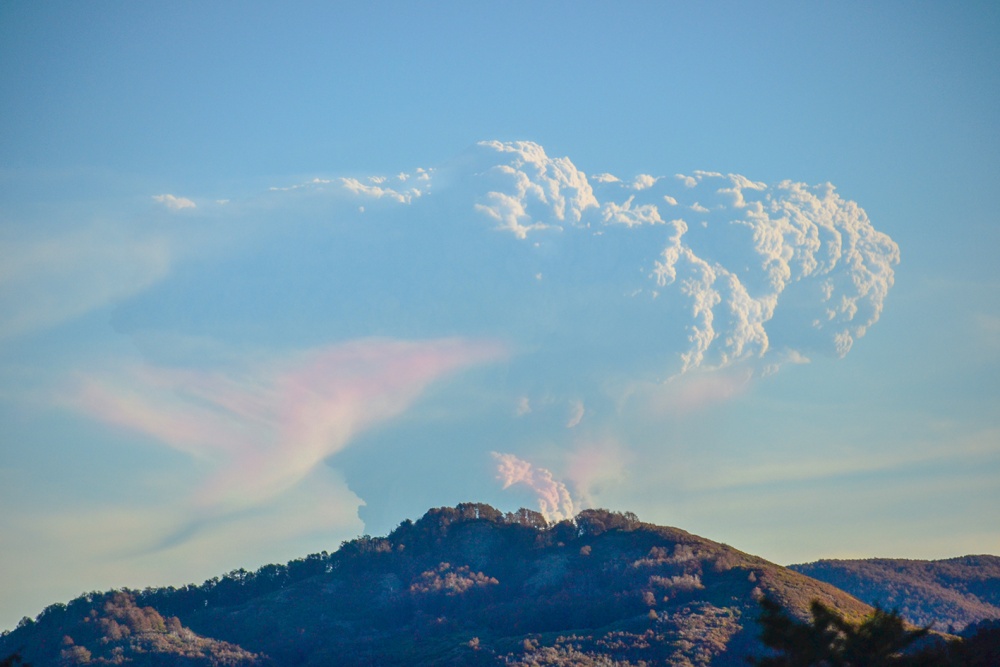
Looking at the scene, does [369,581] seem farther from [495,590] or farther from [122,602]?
[122,602]

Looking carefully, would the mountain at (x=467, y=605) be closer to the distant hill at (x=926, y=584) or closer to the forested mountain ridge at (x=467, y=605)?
the forested mountain ridge at (x=467, y=605)

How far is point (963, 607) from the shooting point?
13888cm

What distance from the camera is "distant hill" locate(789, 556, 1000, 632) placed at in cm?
13700

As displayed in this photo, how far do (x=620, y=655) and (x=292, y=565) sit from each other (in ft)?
198

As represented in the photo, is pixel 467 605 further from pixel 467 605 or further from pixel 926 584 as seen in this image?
pixel 926 584

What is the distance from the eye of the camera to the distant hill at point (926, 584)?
137000mm

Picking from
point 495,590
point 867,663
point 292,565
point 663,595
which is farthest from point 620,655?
point 292,565

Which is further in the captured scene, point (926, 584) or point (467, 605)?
point (926, 584)

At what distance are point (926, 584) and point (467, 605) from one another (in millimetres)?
70471

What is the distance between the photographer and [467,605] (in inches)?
4592

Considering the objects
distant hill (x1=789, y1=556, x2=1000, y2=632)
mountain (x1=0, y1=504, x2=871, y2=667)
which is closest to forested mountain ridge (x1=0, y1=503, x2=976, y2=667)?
mountain (x1=0, y1=504, x2=871, y2=667)

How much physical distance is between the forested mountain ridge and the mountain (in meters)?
0.21

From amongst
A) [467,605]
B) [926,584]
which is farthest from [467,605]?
[926,584]

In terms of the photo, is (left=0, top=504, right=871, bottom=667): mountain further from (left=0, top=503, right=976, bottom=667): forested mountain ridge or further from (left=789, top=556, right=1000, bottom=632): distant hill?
(left=789, top=556, right=1000, bottom=632): distant hill
